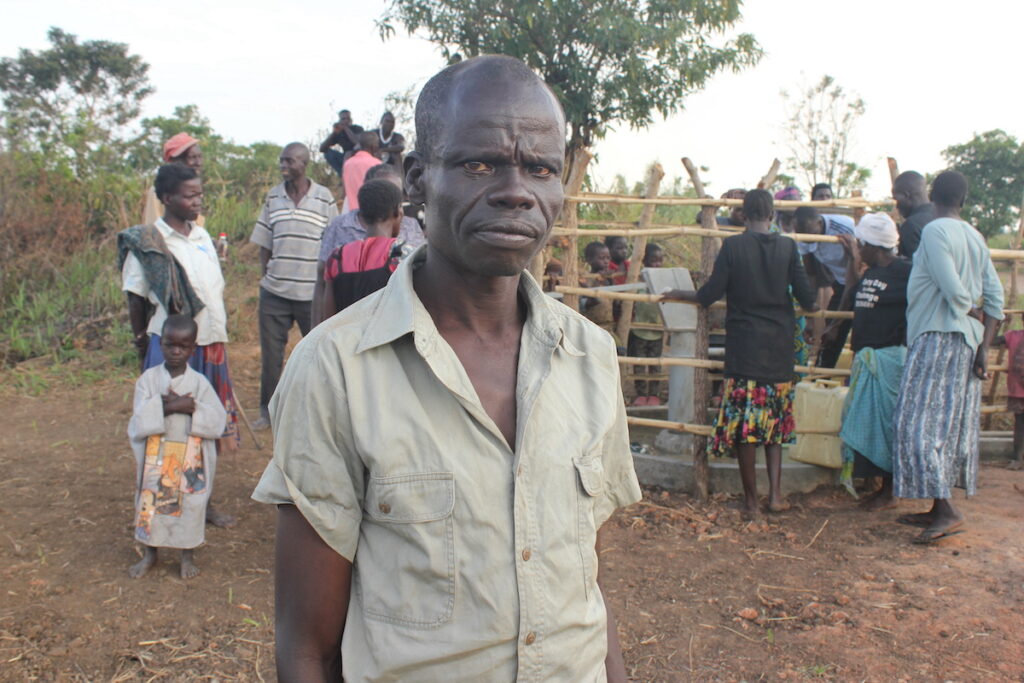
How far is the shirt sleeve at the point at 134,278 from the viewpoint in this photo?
3.87m

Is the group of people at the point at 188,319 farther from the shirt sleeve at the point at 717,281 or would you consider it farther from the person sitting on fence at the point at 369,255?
the shirt sleeve at the point at 717,281

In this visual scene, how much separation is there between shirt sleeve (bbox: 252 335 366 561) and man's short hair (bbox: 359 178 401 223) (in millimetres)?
2536

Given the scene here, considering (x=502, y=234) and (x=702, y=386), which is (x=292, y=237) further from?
(x=502, y=234)

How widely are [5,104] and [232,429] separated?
843 inches

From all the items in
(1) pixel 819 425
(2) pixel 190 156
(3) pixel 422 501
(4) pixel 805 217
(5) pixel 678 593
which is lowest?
(5) pixel 678 593

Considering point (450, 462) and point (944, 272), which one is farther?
point (944, 272)

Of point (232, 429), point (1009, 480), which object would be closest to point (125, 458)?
point (232, 429)

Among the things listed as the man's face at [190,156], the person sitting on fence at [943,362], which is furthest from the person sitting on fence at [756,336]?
the man's face at [190,156]

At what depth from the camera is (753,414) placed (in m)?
4.60

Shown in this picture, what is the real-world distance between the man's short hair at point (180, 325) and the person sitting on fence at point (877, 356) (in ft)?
11.2

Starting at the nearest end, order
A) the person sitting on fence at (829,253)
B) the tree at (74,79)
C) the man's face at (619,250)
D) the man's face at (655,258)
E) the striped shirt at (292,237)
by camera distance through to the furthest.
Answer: the striped shirt at (292,237) < the person sitting on fence at (829,253) < the man's face at (655,258) < the man's face at (619,250) < the tree at (74,79)

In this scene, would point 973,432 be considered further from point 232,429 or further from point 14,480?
point 14,480

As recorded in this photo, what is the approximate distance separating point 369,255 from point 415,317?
94.3 inches

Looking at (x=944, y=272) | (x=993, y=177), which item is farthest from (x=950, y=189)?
(x=993, y=177)
